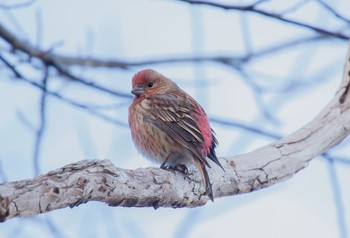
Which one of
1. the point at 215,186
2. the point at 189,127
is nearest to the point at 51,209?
the point at 215,186

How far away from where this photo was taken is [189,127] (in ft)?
22.5

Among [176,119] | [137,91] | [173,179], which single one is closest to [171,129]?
[176,119]

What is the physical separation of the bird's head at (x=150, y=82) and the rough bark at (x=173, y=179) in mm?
1941

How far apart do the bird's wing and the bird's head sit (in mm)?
301

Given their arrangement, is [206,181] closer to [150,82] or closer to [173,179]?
[173,179]

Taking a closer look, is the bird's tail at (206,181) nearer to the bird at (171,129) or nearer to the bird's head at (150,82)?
the bird at (171,129)

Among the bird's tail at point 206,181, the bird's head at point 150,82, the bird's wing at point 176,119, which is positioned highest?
the bird's head at point 150,82

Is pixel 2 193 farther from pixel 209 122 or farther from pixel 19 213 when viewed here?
pixel 209 122

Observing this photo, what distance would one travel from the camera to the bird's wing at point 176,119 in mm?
6602

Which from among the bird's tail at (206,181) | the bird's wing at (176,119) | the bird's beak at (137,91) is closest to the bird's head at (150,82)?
Answer: the bird's beak at (137,91)

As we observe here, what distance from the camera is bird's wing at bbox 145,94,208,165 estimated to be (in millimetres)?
6602

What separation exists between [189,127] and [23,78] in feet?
5.49

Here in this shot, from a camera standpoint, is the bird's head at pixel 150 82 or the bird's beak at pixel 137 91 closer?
the bird's beak at pixel 137 91

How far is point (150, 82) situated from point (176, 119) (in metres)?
1.21
